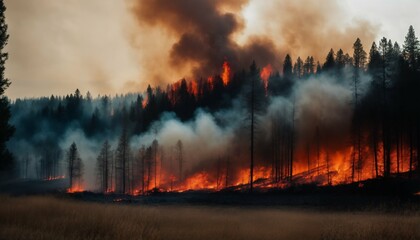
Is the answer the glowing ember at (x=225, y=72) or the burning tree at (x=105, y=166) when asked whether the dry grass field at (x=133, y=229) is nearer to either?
the burning tree at (x=105, y=166)

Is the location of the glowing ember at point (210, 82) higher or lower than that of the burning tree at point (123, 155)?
higher

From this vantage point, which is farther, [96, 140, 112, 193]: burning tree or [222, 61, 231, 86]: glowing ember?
[222, 61, 231, 86]: glowing ember

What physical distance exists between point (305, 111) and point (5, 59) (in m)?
82.4

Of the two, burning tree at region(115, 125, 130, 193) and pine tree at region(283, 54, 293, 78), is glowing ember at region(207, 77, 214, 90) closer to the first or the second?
pine tree at region(283, 54, 293, 78)

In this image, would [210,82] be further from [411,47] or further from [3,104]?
[3,104]

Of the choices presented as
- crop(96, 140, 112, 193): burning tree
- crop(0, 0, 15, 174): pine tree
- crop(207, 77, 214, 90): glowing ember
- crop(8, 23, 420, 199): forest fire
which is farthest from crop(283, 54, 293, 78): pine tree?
crop(0, 0, 15, 174): pine tree

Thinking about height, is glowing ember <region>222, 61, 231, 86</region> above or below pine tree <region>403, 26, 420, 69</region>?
above

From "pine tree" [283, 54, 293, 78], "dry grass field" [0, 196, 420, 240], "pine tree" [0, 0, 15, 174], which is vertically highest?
"pine tree" [283, 54, 293, 78]

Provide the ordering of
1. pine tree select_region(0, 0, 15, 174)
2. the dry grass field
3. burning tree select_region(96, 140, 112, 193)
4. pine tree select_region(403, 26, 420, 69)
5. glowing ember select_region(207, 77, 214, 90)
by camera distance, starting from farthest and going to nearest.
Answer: glowing ember select_region(207, 77, 214, 90), burning tree select_region(96, 140, 112, 193), pine tree select_region(403, 26, 420, 69), pine tree select_region(0, 0, 15, 174), the dry grass field

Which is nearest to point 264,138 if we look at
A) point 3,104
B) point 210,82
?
point 210,82

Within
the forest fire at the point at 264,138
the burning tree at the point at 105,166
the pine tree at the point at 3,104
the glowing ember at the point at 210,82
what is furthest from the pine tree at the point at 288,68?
the pine tree at the point at 3,104

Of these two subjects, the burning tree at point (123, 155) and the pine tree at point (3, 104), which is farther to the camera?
the burning tree at point (123, 155)

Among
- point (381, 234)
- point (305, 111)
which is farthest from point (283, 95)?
point (381, 234)

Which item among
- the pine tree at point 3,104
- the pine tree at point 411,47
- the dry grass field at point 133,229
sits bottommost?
the dry grass field at point 133,229
